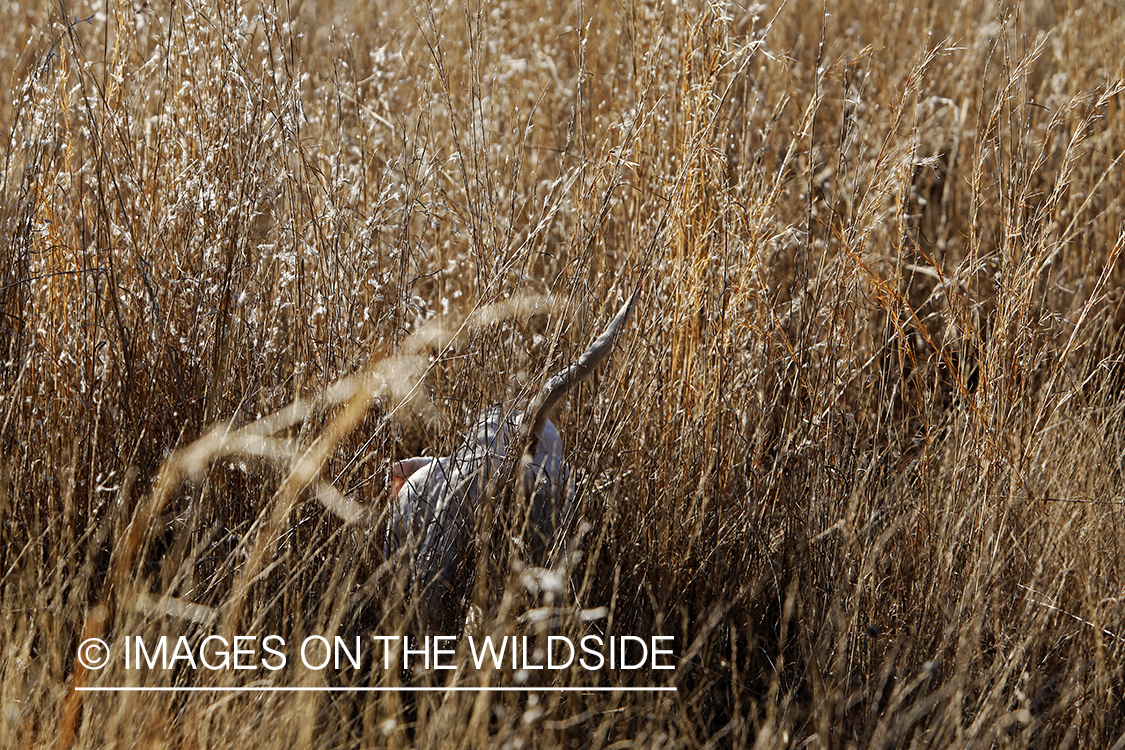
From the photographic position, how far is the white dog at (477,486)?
56.3 inches

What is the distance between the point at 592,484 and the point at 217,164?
0.85 meters

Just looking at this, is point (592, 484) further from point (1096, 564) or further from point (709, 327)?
point (1096, 564)

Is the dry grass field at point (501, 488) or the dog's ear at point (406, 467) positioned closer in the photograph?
the dry grass field at point (501, 488)

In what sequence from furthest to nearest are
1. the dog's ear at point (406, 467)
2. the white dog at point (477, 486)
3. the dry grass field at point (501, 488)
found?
1. the dog's ear at point (406, 467)
2. the white dog at point (477, 486)
3. the dry grass field at point (501, 488)

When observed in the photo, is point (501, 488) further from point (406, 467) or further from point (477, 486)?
point (406, 467)

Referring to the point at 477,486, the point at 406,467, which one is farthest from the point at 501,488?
the point at 406,467

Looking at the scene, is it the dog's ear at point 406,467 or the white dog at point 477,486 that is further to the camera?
the dog's ear at point 406,467

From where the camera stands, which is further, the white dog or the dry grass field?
the white dog

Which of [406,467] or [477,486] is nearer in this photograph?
[477,486]

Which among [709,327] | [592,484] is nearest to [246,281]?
[592,484]

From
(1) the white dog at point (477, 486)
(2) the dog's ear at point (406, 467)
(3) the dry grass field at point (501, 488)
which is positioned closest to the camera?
(3) the dry grass field at point (501, 488)

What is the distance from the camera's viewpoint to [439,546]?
1.51 metres

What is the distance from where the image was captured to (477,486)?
4.98 feet

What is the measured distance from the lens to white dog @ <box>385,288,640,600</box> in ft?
4.69
